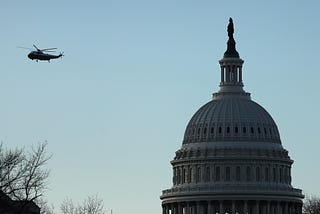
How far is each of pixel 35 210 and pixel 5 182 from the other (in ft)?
117

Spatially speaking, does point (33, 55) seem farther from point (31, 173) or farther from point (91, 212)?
point (91, 212)

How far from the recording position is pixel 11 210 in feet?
469

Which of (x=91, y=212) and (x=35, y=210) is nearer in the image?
(x=35, y=210)

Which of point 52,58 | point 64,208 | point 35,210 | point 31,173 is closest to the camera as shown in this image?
point 31,173

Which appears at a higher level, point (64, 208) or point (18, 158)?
point (64, 208)

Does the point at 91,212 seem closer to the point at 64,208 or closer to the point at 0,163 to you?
the point at 64,208

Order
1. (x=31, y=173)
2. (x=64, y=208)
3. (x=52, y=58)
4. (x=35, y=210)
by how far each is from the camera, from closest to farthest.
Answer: (x=31, y=173) < (x=52, y=58) < (x=35, y=210) < (x=64, y=208)

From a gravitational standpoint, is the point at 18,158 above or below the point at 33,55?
below

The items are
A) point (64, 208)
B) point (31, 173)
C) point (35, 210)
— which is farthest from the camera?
point (64, 208)

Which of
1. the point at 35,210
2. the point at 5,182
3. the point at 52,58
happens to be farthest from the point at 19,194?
the point at 35,210

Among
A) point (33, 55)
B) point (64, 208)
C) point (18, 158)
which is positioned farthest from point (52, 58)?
point (64, 208)

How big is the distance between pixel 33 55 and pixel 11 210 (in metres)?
12.7

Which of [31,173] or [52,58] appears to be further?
[52,58]

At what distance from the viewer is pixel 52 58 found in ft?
472
